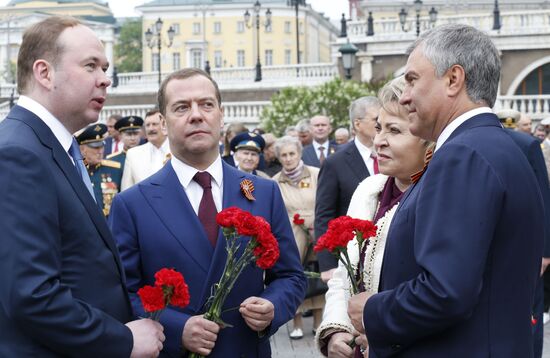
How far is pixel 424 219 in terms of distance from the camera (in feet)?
11.3

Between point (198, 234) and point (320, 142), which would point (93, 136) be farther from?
point (198, 234)

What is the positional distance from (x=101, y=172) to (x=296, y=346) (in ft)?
8.80

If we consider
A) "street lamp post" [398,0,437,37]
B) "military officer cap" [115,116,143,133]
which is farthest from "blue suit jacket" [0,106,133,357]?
"street lamp post" [398,0,437,37]

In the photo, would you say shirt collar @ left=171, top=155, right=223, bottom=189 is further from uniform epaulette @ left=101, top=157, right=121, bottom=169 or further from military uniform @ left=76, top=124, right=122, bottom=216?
uniform epaulette @ left=101, top=157, right=121, bottom=169

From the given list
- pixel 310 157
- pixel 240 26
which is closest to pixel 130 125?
pixel 310 157

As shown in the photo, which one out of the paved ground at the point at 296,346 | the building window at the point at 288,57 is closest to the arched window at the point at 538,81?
the paved ground at the point at 296,346

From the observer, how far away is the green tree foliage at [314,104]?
102 feet

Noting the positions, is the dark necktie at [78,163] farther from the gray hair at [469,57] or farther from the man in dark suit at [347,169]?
the man in dark suit at [347,169]

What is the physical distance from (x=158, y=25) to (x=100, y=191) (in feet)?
116

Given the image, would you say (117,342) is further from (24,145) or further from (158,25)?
(158,25)

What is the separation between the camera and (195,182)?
15.5 ft

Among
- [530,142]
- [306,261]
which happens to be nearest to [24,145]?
[530,142]

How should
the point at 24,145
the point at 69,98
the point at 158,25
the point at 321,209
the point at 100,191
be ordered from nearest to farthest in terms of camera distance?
the point at 24,145
the point at 69,98
the point at 321,209
the point at 100,191
the point at 158,25

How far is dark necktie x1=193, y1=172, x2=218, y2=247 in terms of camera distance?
459 centimetres
